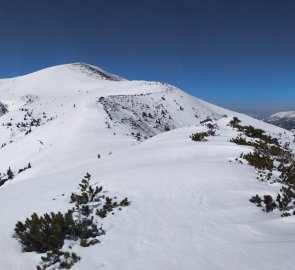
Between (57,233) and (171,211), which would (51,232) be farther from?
(171,211)

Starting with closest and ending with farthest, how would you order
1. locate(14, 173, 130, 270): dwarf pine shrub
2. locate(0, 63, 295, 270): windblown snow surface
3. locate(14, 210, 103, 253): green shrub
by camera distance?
1. locate(0, 63, 295, 270): windblown snow surface
2. locate(14, 173, 130, 270): dwarf pine shrub
3. locate(14, 210, 103, 253): green shrub

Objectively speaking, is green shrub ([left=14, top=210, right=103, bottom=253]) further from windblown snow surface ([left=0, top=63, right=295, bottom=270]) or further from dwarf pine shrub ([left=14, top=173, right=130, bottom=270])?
windblown snow surface ([left=0, top=63, right=295, bottom=270])

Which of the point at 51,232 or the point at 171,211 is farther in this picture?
the point at 171,211

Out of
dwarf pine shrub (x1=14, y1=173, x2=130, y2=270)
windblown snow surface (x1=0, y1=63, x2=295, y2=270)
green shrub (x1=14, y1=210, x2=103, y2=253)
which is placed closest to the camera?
windblown snow surface (x1=0, y1=63, x2=295, y2=270)

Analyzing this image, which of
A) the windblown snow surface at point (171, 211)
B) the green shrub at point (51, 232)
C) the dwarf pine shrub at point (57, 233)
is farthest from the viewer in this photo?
the green shrub at point (51, 232)

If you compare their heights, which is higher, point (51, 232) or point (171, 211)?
point (171, 211)

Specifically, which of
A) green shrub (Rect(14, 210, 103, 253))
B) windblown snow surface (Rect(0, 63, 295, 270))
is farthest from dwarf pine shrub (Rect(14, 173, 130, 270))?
windblown snow surface (Rect(0, 63, 295, 270))

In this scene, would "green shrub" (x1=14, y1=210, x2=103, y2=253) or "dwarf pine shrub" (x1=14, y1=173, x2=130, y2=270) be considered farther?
"green shrub" (x1=14, y1=210, x2=103, y2=253)

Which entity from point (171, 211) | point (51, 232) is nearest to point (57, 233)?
point (51, 232)

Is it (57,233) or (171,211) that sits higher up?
(171,211)

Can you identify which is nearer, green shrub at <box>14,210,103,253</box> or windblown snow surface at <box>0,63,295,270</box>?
windblown snow surface at <box>0,63,295,270</box>

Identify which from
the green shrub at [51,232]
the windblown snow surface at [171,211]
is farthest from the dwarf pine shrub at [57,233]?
the windblown snow surface at [171,211]

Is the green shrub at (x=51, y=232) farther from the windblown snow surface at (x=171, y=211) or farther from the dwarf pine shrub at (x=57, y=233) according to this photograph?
the windblown snow surface at (x=171, y=211)

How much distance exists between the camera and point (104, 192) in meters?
10.1
